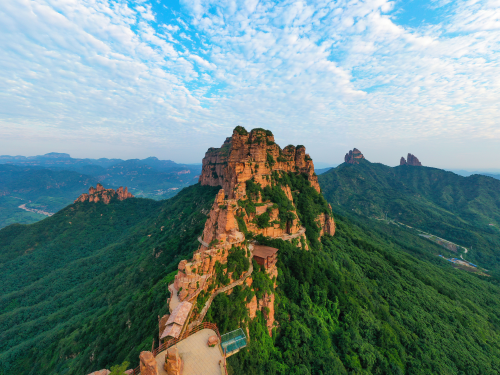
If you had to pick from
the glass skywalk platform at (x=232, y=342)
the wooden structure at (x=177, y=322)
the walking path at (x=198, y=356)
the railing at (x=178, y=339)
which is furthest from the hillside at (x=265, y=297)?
the walking path at (x=198, y=356)

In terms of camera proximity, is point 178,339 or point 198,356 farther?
point 178,339

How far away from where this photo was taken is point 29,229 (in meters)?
111

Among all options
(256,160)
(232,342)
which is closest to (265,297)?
(232,342)

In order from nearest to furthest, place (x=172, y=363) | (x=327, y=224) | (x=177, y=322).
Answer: (x=172, y=363) < (x=177, y=322) < (x=327, y=224)

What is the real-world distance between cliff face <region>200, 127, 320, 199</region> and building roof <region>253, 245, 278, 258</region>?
1349 cm

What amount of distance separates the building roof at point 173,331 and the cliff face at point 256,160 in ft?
104

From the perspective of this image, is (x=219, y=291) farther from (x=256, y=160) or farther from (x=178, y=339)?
(x=256, y=160)

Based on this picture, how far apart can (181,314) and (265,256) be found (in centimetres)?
1750

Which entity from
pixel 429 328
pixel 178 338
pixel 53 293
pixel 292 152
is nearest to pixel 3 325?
pixel 53 293

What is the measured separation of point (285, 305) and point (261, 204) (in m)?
22.0

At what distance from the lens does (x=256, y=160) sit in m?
57.8

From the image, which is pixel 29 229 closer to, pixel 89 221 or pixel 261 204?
pixel 89 221

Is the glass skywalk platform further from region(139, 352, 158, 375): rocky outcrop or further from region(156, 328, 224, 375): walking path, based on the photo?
region(139, 352, 158, 375): rocky outcrop

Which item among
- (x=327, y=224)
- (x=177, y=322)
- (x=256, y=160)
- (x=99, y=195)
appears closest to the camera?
(x=177, y=322)
